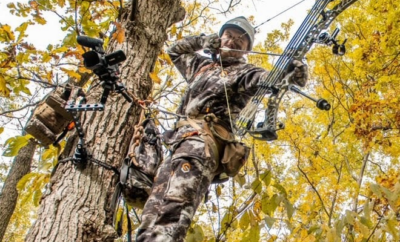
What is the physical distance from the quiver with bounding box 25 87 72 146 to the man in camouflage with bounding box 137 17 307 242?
74 cm

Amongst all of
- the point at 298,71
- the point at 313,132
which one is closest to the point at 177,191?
the point at 298,71

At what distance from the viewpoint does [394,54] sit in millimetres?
5684

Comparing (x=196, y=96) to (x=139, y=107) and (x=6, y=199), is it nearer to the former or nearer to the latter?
(x=139, y=107)

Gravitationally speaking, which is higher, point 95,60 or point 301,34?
point 301,34

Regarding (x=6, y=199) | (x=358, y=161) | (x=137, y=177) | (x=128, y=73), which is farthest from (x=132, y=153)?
(x=358, y=161)

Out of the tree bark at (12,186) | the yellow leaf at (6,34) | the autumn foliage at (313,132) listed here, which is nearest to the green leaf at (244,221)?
the autumn foliage at (313,132)

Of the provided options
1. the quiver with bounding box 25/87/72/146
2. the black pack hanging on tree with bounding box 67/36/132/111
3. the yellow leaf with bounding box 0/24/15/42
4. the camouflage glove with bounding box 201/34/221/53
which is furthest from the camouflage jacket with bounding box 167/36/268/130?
the yellow leaf with bounding box 0/24/15/42

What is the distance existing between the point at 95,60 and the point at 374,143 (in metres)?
5.07

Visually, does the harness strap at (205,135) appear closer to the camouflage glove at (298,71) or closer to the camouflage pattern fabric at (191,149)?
the camouflage pattern fabric at (191,149)

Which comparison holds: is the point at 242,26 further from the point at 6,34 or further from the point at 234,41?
the point at 6,34

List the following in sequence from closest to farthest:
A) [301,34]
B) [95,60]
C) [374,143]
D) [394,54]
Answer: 1. [95,60]
2. [301,34]
3. [394,54]
4. [374,143]

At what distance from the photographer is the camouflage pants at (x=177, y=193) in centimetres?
234

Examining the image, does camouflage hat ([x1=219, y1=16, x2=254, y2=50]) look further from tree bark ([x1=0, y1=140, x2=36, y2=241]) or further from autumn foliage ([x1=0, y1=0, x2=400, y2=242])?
tree bark ([x1=0, y1=140, x2=36, y2=241])

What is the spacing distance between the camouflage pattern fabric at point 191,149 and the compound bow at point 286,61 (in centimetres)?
15
